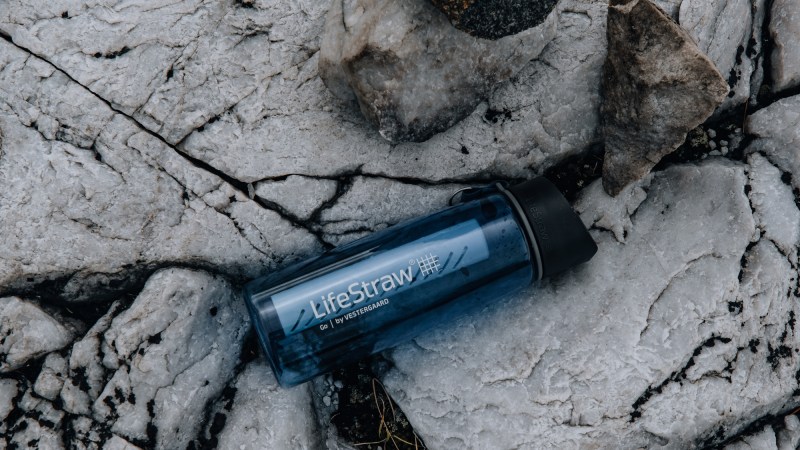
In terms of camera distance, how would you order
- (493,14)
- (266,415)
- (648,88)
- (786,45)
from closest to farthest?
(493,14), (648,88), (266,415), (786,45)

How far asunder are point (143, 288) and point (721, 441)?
1559mm

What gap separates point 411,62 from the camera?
56.1 inches

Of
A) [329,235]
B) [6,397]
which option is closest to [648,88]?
[329,235]

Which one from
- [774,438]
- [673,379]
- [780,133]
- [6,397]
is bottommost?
[774,438]

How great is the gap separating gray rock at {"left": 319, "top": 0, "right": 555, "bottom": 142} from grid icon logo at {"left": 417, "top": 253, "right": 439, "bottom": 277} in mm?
314

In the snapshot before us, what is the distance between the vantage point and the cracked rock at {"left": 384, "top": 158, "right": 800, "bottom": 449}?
156 centimetres

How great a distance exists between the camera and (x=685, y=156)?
1.69m

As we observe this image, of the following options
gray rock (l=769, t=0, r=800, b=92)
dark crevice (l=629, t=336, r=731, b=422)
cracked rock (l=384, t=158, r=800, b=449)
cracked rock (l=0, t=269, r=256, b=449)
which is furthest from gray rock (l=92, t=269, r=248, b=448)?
gray rock (l=769, t=0, r=800, b=92)

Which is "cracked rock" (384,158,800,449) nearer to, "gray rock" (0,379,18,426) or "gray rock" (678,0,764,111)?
"gray rock" (678,0,764,111)

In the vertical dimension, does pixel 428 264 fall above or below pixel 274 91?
below

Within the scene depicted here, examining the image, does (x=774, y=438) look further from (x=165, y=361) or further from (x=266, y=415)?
(x=165, y=361)

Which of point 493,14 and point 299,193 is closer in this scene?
point 493,14

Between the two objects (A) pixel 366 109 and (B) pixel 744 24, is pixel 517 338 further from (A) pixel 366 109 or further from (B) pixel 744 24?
(B) pixel 744 24

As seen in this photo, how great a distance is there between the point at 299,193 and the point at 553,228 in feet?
2.14
